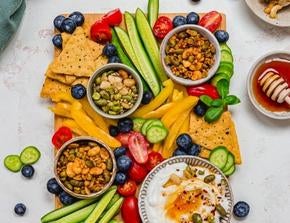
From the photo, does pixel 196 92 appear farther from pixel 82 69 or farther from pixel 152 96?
pixel 82 69

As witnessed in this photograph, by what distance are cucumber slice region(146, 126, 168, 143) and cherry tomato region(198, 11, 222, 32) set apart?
11.5 inches

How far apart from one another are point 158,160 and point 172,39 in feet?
1.01

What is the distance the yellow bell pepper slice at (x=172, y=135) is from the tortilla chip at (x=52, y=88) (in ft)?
0.94

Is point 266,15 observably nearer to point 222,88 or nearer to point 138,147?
point 222,88

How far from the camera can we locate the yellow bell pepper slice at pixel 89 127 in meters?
2.24

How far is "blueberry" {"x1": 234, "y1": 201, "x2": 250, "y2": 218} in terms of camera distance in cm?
228

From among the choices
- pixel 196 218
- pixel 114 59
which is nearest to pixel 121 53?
pixel 114 59

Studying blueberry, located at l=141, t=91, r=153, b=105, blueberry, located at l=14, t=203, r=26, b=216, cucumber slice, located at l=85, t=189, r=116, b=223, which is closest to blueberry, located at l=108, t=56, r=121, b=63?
blueberry, located at l=141, t=91, r=153, b=105

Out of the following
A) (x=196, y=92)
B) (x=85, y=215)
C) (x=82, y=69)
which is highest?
(x=82, y=69)

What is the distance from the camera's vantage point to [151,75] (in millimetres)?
2285

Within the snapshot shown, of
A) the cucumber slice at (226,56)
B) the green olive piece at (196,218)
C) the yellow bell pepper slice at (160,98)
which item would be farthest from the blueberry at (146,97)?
the green olive piece at (196,218)

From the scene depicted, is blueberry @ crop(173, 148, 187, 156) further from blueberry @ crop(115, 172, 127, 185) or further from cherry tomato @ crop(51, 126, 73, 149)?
cherry tomato @ crop(51, 126, 73, 149)

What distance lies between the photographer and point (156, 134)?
224cm

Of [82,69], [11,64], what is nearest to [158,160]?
[82,69]
